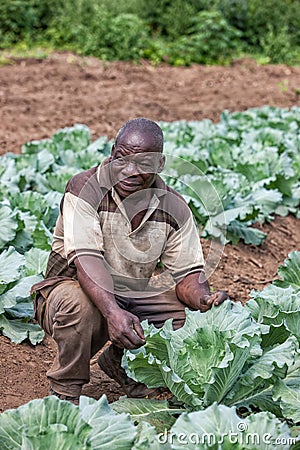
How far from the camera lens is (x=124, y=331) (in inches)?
124

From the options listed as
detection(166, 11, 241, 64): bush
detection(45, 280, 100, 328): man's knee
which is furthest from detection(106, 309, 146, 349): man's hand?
detection(166, 11, 241, 64): bush

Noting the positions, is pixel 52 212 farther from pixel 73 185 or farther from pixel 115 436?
pixel 115 436

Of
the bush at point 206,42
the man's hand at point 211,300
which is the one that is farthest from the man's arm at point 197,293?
the bush at point 206,42

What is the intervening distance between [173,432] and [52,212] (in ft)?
10.0

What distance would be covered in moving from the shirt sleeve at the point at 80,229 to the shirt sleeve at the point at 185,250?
39cm

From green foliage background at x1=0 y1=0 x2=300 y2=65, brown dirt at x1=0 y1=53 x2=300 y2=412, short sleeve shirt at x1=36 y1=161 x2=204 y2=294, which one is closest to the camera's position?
short sleeve shirt at x1=36 y1=161 x2=204 y2=294

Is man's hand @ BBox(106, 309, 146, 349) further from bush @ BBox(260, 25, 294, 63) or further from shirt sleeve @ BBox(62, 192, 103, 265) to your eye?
bush @ BBox(260, 25, 294, 63)

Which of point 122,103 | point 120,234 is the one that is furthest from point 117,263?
point 122,103

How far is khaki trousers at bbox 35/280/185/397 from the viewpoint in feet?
10.8

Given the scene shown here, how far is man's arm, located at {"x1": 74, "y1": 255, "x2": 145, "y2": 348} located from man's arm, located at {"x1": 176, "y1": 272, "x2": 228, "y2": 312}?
418 millimetres

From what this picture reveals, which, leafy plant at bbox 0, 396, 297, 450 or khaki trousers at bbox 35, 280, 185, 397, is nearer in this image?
leafy plant at bbox 0, 396, 297, 450

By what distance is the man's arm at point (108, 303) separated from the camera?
3.16 m

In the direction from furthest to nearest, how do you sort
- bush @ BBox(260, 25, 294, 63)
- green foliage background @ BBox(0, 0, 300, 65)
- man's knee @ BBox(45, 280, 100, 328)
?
bush @ BBox(260, 25, 294, 63) → green foliage background @ BBox(0, 0, 300, 65) → man's knee @ BBox(45, 280, 100, 328)

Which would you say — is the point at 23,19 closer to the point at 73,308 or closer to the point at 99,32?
the point at 99,32
